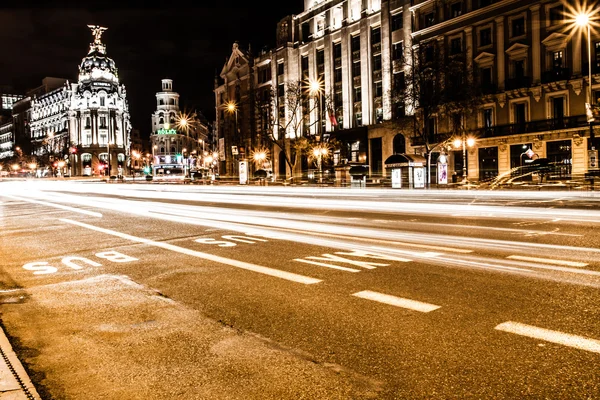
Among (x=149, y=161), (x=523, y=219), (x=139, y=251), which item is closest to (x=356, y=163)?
(x=523, y=219)

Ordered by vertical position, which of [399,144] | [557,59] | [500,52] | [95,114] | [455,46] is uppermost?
[95,114]

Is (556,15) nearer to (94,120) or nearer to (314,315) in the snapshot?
(314,315)

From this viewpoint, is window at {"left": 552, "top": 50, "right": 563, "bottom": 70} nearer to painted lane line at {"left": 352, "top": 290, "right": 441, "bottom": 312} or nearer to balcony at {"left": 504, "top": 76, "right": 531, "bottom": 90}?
balcony at {"left": 504, "top": 76, "right": 531, "bottom": 90}

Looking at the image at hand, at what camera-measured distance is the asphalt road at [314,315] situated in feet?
12.8

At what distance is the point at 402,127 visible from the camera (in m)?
51.0

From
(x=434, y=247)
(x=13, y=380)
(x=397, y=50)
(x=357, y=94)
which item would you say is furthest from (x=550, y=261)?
(x=357, y=94)

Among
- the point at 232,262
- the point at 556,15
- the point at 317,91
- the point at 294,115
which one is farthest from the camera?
the point at 294,115

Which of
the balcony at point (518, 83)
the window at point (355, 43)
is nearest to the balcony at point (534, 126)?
the balcony at point (518, 83)

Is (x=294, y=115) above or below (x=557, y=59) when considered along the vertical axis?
below

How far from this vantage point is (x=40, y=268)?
9391 mm

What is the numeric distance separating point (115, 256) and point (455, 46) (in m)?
44.1

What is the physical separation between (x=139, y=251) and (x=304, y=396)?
318 inches

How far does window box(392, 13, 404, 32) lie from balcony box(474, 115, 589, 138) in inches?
611

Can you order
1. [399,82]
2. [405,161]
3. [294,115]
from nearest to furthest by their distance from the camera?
1. [405,161]
2. [399,82]
3. [294,115]
